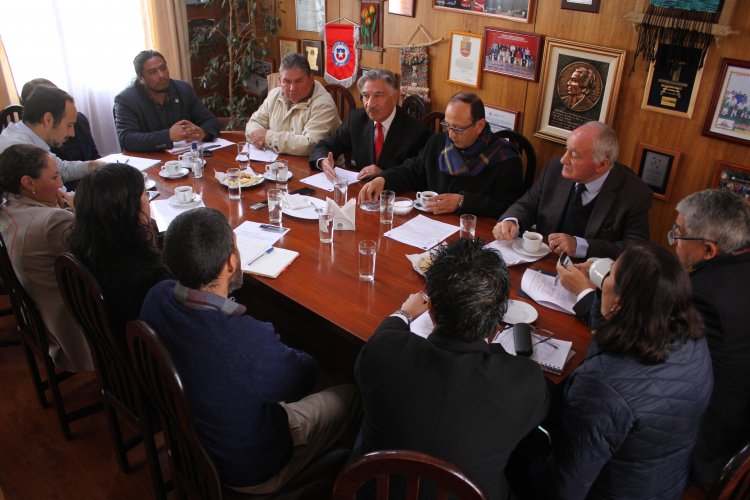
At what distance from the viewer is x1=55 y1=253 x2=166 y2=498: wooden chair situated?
1665 millimetres

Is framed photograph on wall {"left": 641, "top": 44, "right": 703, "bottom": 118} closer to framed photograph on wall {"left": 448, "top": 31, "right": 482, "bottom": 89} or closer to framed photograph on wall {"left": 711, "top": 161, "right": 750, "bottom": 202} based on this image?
framed photograph on wall {"left": 711, "top": 161, "right": 750, "bottom": 202}

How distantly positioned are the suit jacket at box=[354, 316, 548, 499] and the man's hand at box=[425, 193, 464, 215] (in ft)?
4.36

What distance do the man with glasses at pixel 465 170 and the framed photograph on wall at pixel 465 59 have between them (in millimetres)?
865

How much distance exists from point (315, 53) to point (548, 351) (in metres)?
3.63

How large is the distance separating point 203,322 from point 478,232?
4.61 feet

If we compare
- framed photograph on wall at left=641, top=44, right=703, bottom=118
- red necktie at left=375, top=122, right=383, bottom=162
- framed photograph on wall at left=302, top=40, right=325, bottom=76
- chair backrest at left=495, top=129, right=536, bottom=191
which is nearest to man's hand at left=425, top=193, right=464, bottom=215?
chair backrest at left=495, top=129, right=536, bottom=191

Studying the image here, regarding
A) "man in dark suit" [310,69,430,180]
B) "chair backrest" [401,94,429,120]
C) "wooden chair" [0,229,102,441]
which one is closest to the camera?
"wooden chair" [0,229,102,441]

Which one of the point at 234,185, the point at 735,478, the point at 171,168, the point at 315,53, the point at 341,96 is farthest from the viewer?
the point at 315,53

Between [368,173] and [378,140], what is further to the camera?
[378,140]

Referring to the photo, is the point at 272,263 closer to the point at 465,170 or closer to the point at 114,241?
the point at 114,241

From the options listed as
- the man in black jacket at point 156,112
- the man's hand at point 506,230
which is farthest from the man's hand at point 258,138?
the man's hand at point 506,230

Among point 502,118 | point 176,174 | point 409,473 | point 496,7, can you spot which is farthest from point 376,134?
point 409,473

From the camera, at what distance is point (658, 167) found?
117 inches

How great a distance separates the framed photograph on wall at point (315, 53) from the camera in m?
4.60
